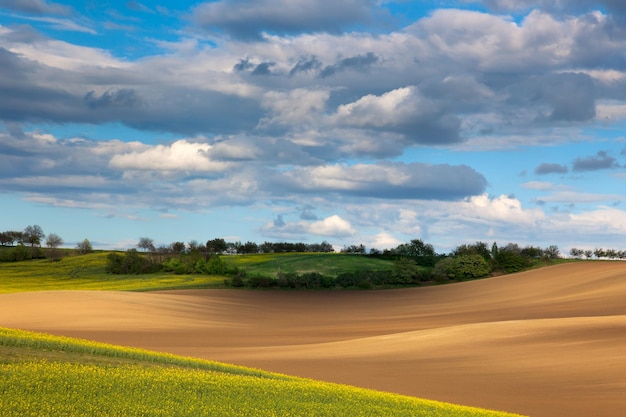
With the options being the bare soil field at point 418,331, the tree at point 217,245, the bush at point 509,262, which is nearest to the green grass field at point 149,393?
the bare soil field at point 418,331

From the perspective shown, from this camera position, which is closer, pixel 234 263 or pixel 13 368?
pixel 13 368

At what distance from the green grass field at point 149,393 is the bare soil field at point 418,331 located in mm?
7610

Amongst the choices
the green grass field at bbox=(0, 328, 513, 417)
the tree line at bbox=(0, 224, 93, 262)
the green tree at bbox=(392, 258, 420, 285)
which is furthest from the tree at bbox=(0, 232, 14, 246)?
Answer: the green grass field at bbox=(0, 328, 513, 417)

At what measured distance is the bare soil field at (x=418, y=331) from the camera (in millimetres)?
24578

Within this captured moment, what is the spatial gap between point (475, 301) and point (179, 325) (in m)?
32.1

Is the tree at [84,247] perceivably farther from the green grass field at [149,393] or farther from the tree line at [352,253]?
the green grass field at [149,393]

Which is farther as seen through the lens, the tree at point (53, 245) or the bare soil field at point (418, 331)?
the tree at point (53, 245)

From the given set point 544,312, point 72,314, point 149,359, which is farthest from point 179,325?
point 149,359

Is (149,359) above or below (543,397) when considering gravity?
above

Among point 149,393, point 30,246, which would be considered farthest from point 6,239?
point 149,393

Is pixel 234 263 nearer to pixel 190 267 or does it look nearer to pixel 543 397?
pixel 190 267

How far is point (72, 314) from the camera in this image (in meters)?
50.0

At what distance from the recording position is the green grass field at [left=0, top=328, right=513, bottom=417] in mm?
11828

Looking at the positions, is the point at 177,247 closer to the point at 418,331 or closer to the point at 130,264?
the point at 130,264
